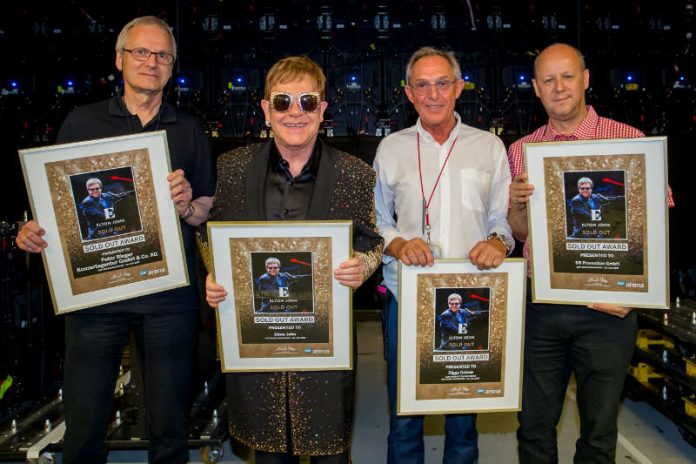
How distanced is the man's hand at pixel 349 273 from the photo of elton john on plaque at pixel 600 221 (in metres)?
0.69

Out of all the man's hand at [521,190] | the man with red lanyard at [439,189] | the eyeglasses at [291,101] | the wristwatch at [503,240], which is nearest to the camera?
the eyeglasses at [291,101]

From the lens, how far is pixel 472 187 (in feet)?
7.31

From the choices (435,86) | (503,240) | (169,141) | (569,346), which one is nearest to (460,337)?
(503,240)

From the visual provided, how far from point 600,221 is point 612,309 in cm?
34

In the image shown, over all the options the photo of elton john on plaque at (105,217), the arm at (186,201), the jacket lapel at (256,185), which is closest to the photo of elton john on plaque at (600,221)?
the jacket lapel at (256,185)

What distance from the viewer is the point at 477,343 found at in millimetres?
1992

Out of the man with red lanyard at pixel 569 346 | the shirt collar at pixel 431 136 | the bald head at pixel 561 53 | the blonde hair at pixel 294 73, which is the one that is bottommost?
the man with red lanyard at pixel 569 346

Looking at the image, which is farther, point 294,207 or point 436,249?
point 436,249

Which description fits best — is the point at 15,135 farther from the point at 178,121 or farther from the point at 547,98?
the point at 547,98

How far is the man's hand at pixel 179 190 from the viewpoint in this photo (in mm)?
1937

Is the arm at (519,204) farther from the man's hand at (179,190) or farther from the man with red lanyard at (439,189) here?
the man's hand at (179,190)

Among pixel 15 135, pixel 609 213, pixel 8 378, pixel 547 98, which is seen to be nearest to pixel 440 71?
pixel 547 98

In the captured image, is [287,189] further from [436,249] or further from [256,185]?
[436,249]

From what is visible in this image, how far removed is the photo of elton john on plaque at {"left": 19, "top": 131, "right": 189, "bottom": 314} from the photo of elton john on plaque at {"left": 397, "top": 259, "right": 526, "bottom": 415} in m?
0.86
